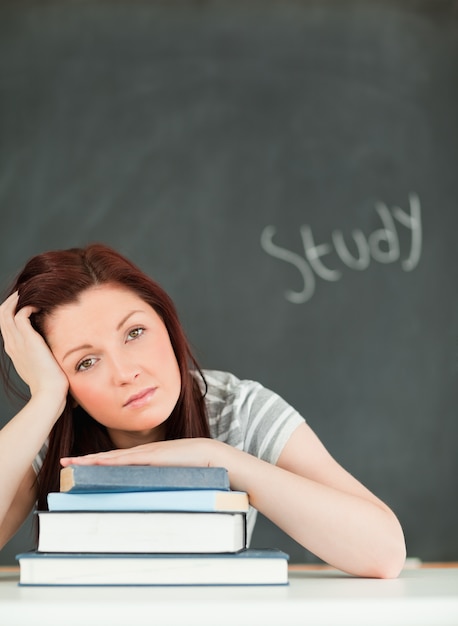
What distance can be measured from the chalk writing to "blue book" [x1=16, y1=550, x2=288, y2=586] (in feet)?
6.63

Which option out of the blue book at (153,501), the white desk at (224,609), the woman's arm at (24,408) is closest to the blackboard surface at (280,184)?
the woman's arm at (24,408)

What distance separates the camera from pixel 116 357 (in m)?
1.29

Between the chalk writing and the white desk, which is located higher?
A: the chalk writing

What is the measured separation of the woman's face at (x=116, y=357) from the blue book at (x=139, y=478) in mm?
396

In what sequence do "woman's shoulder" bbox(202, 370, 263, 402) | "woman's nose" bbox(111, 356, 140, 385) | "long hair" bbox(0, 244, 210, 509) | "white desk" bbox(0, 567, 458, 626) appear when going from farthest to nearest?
"woman's shoulder" bbox(202, 370, 263, 402)
"long hair" bbox(0, 244, 210, 509)
"woman's nose" bbox(111, 356, 140, 385)
"white desk" bbox(0, 567, 458, 626)

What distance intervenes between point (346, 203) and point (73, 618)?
7.68 ft

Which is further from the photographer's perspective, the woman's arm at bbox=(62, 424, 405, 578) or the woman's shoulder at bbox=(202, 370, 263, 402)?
the woman's shoulder at bbox=(202, 370, 263, 402)

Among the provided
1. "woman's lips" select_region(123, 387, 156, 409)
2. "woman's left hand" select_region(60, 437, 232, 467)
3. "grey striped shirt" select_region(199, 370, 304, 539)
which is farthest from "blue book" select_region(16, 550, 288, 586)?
"grey striped shirt" select_region(199, 370, 304, 539)

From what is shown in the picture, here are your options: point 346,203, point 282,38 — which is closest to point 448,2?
point 282,38

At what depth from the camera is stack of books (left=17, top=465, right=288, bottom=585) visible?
33.9 inches

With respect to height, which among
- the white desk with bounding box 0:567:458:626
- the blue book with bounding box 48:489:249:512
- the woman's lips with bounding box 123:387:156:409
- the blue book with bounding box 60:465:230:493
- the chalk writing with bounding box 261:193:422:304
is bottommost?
the white desk with bounding box 0:567:458:626

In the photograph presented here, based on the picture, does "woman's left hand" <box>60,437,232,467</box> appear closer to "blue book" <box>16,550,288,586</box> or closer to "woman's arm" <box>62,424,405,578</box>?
"woman's arm" <box>62,424,405,578</box>

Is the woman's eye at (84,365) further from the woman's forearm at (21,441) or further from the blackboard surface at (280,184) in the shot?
the blackboard surface at (280,184)

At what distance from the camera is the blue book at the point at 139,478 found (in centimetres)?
88
